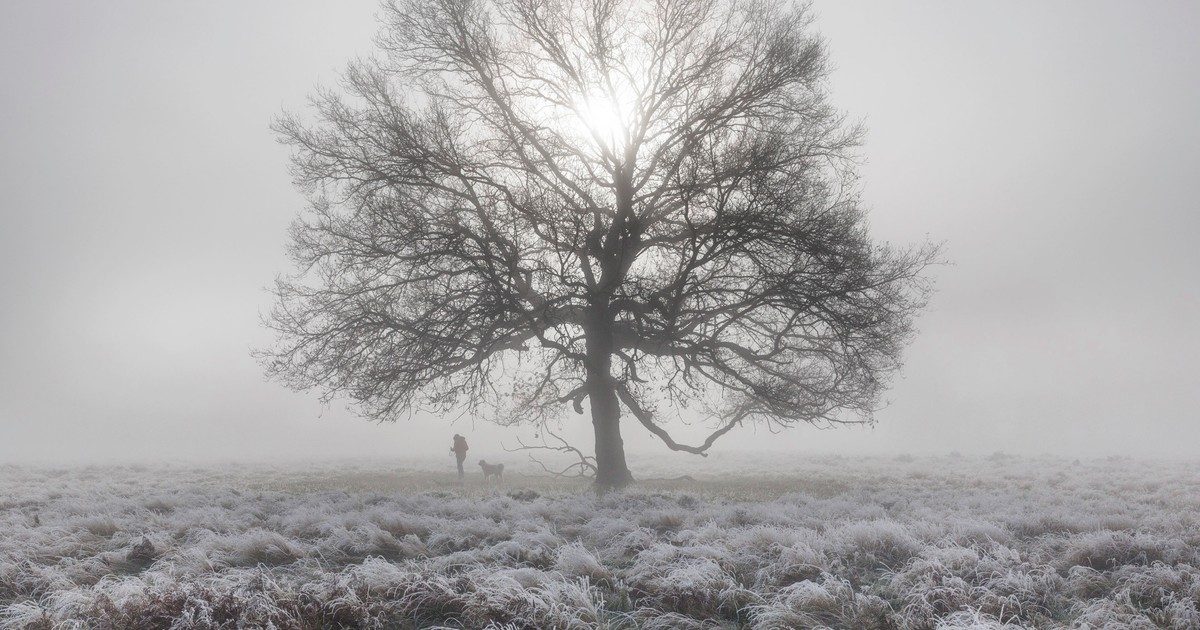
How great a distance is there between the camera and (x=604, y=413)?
1550cm

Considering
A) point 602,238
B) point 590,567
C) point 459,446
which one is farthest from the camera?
point 459,446

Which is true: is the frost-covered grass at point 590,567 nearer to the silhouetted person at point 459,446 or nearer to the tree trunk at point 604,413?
the tree trunk at point 604,413

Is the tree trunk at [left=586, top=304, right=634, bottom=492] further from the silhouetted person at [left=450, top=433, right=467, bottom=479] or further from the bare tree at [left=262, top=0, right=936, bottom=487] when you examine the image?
the silhouetted person at [left=450, top=433, right=467, bottom=479]

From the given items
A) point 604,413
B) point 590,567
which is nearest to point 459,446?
point 604,413

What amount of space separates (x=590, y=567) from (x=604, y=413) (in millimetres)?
9412

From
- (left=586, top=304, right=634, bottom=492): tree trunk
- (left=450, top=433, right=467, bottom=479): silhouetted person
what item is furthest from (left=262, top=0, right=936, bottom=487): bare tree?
(left=450, top=433, right=467, bottom=479): silhouetted person

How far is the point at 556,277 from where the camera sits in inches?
512

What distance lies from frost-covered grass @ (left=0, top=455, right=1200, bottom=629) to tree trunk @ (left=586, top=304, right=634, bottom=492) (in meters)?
4.99

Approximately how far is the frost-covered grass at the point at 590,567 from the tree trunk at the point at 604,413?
16.4ft

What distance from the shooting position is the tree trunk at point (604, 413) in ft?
49.6

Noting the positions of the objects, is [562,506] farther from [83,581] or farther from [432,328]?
[83,581]

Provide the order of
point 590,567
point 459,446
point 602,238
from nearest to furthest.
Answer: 1. point 590,567
2. point 602,238
3. point 459,446

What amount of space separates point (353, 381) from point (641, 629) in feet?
34.8

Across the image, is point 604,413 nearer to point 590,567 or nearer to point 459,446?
point 590,567
